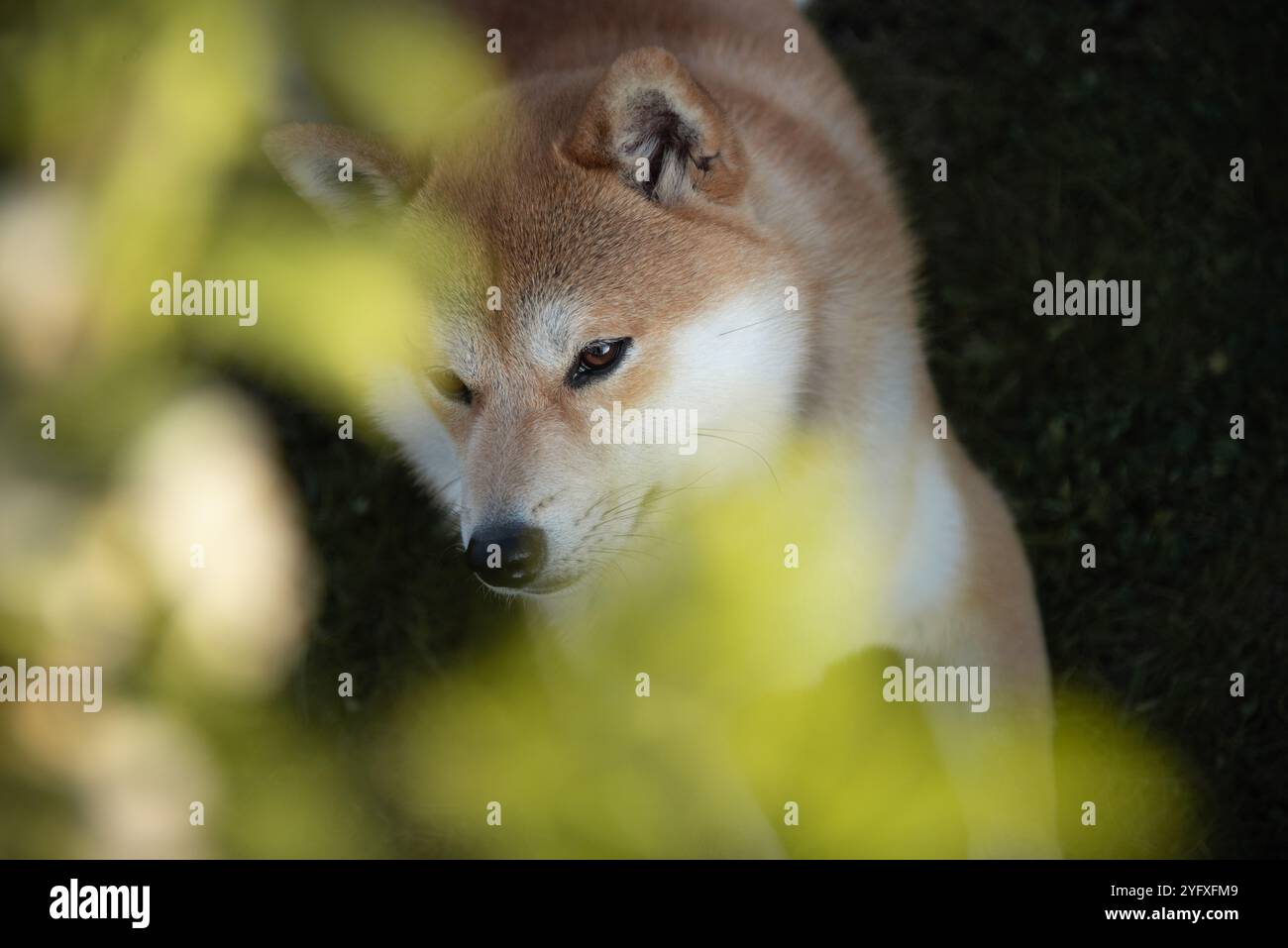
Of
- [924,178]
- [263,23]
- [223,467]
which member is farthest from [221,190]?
[924,178]

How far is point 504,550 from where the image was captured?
265 centimetres

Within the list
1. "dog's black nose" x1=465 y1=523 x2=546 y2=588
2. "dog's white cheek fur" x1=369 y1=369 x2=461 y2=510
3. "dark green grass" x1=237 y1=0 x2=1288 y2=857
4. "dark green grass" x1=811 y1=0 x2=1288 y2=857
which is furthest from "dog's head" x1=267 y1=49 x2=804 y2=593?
"dark green grass" x1=811 y1=0 x2=1288 y2=857

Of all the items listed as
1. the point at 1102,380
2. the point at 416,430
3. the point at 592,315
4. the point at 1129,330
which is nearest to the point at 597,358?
the point at 592,315

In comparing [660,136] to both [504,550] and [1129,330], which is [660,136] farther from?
[1129,330]

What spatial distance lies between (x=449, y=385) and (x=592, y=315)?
1.39 ft

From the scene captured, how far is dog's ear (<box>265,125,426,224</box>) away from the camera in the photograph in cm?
285

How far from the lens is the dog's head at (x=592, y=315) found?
2688 millimetres

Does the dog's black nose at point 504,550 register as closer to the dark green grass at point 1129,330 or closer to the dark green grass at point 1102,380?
the dark green grass at point 1102,380

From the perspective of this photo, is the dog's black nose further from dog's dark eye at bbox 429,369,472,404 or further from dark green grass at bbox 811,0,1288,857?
dark green grass at bbox 811,0,1288,857

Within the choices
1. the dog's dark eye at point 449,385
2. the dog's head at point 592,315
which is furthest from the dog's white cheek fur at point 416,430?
the dog's head at point 592,315

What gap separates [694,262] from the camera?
276 centimetres

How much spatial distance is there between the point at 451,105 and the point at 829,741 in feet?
6.82

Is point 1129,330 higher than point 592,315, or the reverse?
point 1129,330

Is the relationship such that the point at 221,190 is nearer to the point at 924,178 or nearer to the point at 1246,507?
the point at 924,178
